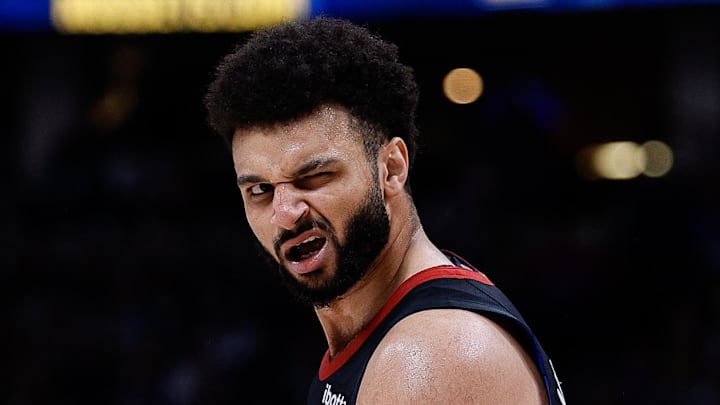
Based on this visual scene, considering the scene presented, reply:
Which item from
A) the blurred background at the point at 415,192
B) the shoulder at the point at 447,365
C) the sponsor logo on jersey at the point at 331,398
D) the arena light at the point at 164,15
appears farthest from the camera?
the blurred background at the point at 415,192

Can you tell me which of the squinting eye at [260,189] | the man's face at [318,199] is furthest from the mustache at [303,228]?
the squinting eye at [260,189]

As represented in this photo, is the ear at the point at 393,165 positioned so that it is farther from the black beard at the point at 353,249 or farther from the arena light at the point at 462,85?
the arena light at the point at 462,85

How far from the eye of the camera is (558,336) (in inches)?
269

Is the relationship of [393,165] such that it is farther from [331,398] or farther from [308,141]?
[331,398]

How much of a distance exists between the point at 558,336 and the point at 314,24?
16.1ft

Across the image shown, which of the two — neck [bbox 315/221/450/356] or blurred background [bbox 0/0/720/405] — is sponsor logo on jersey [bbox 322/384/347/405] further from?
blurred background [bbox 0/0/720/405]

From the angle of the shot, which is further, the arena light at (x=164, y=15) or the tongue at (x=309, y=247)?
the arena light at (x=164, y=15)

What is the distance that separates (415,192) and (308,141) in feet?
19.3

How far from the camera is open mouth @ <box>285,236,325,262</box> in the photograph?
216 cm

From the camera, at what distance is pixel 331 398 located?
2.29 meters

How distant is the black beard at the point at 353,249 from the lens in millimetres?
2143

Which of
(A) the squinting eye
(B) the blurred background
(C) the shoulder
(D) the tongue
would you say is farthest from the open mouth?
(B) the blurred background

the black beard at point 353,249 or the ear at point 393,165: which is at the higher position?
the ear at point 393,165

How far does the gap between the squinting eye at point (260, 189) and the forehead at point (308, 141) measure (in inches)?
1.8
